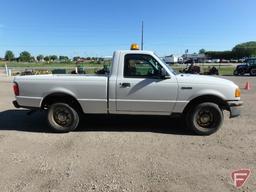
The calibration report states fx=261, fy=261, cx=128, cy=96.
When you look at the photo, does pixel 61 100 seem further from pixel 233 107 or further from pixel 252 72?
pixel 252 72

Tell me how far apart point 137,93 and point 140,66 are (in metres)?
0.63

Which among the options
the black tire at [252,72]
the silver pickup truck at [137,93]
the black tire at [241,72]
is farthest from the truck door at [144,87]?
the black tire at [241,72]

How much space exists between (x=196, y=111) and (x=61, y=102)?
307 cm

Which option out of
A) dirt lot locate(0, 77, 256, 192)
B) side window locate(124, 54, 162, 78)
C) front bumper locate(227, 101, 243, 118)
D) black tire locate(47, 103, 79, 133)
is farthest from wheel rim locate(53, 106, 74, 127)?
front bumper locate(227, 101, 243, 118)

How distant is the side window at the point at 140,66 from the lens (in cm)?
585

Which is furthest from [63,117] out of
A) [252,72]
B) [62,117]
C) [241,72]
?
[241,72]

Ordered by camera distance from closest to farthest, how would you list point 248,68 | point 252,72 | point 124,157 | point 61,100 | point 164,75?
point 124,157, point 164,75, point 61,100, point 252,72, point 248,68

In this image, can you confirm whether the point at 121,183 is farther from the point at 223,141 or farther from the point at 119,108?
the point at 223,141

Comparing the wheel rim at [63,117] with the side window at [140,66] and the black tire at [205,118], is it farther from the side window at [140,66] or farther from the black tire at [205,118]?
the black tire at [205,118]

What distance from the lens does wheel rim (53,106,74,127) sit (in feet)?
19.7

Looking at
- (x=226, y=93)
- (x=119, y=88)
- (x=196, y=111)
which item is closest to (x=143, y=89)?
(x=119, y=88)

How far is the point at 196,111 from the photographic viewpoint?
5793 mm

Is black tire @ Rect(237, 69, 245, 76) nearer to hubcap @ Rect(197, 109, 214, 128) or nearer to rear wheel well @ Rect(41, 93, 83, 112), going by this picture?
hubcap @ Rect(197, 109, 214, 128)

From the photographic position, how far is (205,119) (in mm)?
5898
